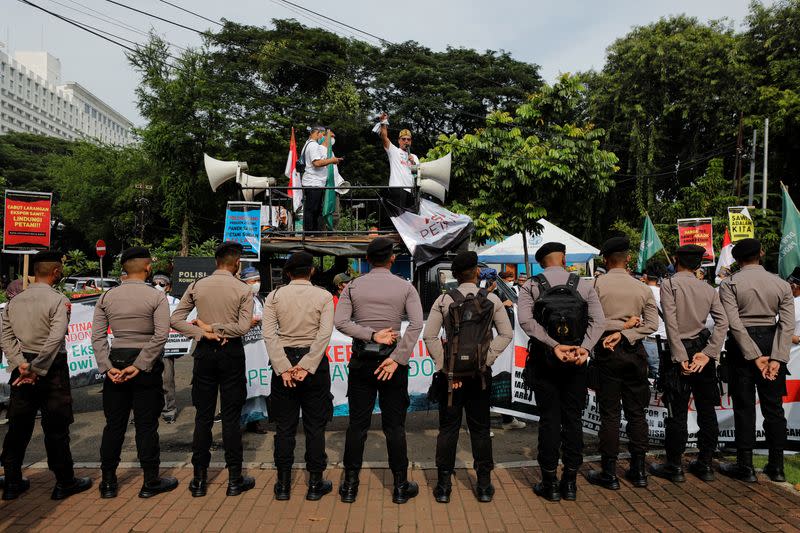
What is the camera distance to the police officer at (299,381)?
4.43m

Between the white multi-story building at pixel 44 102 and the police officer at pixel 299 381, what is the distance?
98971 mm

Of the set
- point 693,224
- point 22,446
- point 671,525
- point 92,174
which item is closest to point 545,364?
point 671,525

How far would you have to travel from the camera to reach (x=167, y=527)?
13.1 feet

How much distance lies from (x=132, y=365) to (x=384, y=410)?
1.98 m

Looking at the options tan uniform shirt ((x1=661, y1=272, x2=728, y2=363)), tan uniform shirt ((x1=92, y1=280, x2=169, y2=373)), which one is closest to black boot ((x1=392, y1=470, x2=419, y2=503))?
tan uniform shirt ((x1=92, y1=280, x2=169, y2=373))

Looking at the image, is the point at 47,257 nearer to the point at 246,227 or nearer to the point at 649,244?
the point at 246,227

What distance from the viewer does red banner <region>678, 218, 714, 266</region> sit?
13547mm

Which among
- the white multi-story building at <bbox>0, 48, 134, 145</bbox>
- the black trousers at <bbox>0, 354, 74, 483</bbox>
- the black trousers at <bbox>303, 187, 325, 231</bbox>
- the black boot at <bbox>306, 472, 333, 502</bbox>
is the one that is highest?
the white multi-story building at <bbox>0, 48, 134, 145</bbox>

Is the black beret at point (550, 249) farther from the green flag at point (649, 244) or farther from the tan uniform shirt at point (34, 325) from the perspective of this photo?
the green flag at point (649, 244)

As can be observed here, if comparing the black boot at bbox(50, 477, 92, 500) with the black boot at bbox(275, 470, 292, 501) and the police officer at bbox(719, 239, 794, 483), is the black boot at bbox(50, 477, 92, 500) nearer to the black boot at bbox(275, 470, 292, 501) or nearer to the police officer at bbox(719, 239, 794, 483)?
the black boot at bbox(275, 470, 292, 501)

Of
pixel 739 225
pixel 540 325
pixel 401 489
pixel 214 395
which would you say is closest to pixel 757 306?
pixel 540 325

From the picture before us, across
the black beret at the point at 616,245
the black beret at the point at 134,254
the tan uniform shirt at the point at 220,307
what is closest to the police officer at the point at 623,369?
the black beret at the point at 616,245

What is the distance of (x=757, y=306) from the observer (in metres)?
4.88

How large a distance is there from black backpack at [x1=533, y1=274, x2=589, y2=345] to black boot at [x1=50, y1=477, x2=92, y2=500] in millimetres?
3911
